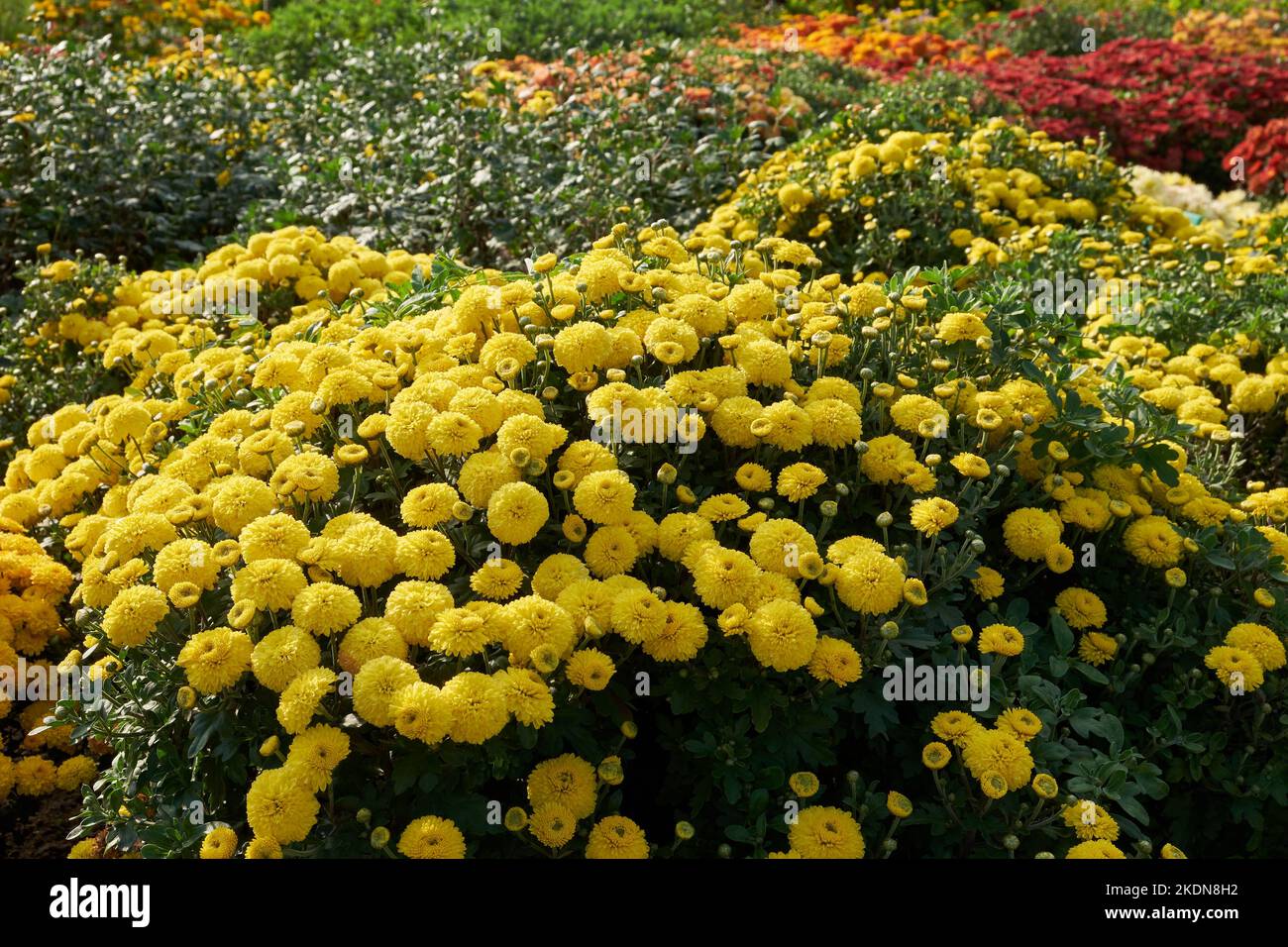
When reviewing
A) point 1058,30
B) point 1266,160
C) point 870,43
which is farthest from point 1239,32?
point 1266,160

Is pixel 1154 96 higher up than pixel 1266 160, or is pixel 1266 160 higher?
pixel 1154 96

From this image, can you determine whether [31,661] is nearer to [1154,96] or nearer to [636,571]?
[636,571]

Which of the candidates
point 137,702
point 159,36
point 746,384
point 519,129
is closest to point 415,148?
point 519,129

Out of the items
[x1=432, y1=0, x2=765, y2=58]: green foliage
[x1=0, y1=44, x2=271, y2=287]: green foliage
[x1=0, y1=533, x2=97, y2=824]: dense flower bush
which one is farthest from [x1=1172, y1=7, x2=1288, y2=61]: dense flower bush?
[x1=0, y1=533, x2=97, y2=824]: dense flower bush

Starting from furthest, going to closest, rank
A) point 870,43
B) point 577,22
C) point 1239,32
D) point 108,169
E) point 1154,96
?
point 1239,32 → point 870,43 → point 577,22 → point 1154,96 → point 108,169

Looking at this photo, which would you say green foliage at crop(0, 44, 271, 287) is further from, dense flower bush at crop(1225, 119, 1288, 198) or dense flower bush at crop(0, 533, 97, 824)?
dense flower bush at crop(1225, 119, 1288, 198)

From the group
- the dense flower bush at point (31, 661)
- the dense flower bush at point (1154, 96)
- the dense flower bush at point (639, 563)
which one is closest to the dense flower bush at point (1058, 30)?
the dense flower bush at point (1154, 96)

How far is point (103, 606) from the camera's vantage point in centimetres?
252

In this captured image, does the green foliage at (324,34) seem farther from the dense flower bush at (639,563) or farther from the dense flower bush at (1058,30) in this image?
the dense flower bush at (1058,30)

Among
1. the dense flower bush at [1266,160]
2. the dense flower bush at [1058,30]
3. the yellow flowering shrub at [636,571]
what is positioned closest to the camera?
the yellow flowering shrub at [636,571]

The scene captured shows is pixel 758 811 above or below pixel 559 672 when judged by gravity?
→ below

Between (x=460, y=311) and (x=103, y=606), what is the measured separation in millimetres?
1185
